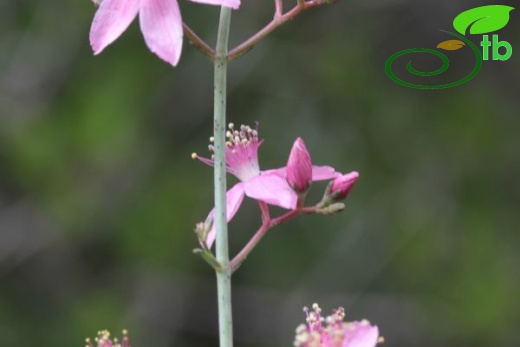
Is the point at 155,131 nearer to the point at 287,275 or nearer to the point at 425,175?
the point at 287,275

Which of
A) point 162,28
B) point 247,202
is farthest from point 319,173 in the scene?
point 247,202

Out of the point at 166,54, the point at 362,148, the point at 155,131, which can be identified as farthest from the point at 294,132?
the point at 166,54

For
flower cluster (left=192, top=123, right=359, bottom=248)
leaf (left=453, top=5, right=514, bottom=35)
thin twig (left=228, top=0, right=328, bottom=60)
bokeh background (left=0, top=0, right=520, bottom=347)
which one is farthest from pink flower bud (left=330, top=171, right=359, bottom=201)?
bokeh background (left=0, top=0, right=520, bottom=347)

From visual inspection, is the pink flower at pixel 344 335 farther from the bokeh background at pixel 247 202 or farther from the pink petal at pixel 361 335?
the bokeh background at pixel 247 202

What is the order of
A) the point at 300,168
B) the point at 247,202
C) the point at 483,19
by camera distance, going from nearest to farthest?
the point at 300,168 → the point at 483,19 → the point at 247,202

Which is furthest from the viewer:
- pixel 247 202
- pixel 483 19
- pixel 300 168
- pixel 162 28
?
pixel 247 202

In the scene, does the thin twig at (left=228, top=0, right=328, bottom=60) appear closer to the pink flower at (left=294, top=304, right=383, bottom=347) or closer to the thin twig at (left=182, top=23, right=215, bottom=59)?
the thin twig at (left=182, top=23, right=215, bottom=59)

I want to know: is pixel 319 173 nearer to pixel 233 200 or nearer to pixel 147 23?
pixel 233 200

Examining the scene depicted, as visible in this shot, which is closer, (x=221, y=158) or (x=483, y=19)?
(x=221, y=158)
